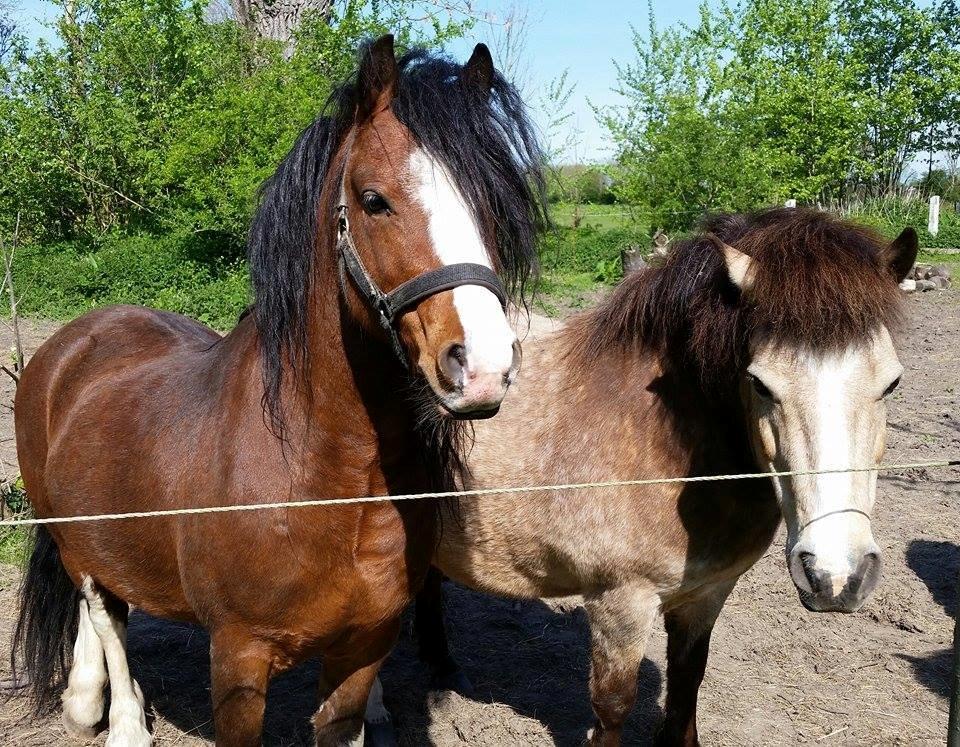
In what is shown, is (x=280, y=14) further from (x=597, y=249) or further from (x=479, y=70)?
(x=479, y=70)

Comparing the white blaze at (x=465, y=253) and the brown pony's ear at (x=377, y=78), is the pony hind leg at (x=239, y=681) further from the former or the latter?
the brown pony's ear at (x=377, y=78)

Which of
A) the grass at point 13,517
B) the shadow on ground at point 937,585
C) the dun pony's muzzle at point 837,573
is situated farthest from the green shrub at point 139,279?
the dun pony's muzzle at point 837,573

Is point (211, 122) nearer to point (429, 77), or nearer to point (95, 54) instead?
point (95, 54)

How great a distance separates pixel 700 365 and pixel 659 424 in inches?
12.2

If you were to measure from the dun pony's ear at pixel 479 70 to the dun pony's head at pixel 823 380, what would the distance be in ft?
2.75

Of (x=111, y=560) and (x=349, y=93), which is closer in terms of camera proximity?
(x=349, y=93)

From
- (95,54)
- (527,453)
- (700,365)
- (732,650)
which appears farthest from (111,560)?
(95,54)

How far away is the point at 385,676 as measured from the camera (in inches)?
167

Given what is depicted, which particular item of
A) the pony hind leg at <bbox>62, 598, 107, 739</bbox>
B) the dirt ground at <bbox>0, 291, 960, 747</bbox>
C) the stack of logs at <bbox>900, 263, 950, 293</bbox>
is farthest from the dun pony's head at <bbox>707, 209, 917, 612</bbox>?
the stack of logs at <bbox>900, 263, 950, 293</bbox>

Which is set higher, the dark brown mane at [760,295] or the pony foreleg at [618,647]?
the dark brown mane at [760,295]

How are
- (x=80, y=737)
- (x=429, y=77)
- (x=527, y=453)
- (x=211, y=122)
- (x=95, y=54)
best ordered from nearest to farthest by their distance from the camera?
(x=429, y=77) < (x=527, y=453) < (x=80, y=737) < (x=211, y=122) < (x=95, y=54)

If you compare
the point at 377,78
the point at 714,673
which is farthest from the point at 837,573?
the point at 714,673

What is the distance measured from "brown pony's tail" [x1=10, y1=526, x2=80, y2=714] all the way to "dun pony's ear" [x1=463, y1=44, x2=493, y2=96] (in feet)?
8.93

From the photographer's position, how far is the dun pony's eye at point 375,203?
1.93 m
